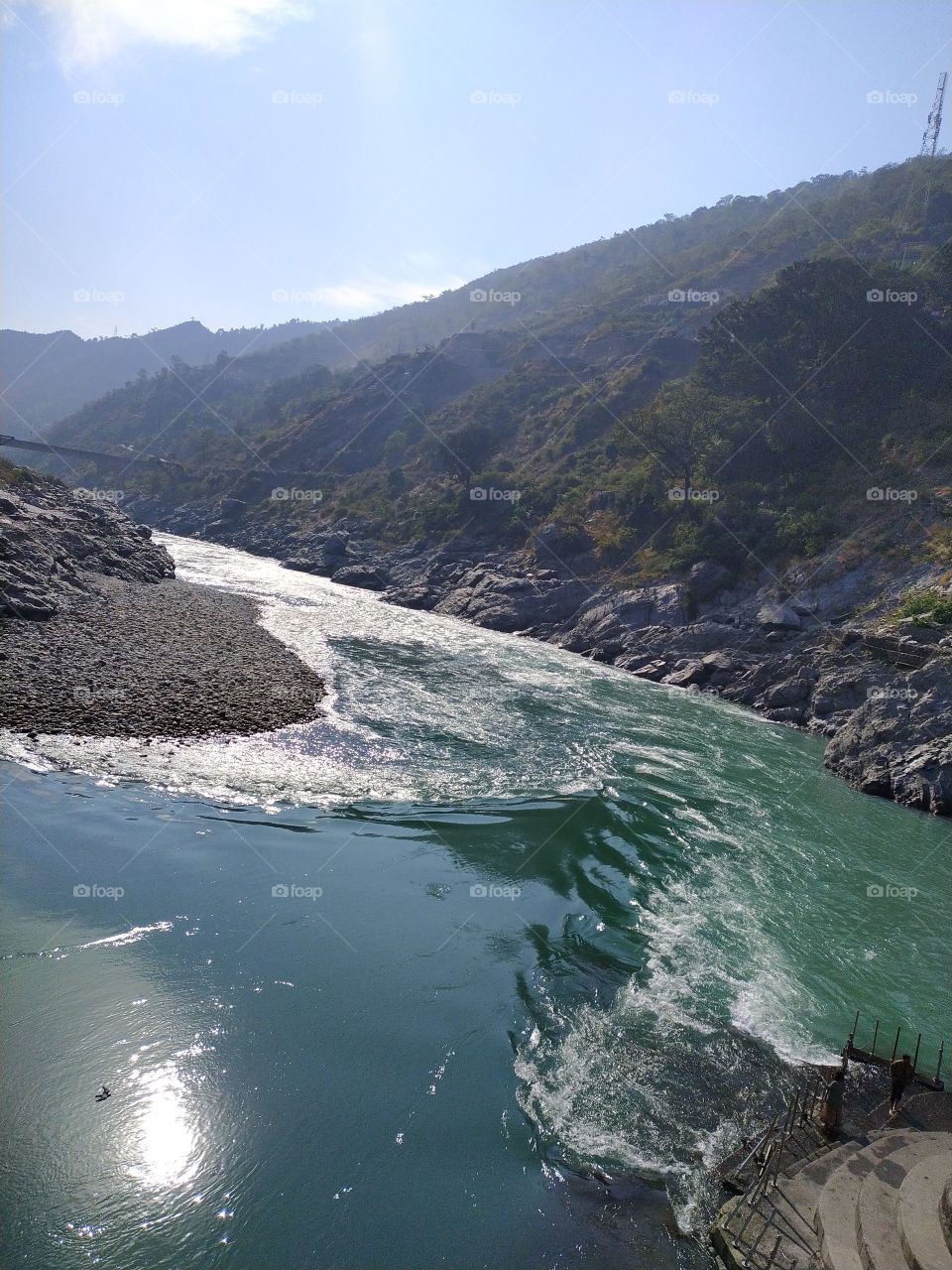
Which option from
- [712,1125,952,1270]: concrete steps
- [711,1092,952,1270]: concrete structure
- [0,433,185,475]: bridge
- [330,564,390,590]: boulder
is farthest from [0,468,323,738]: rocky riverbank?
[0,433,185,475]: bridge

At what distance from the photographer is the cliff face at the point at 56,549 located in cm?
2958

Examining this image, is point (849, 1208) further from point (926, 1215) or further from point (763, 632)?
point (763, 632)

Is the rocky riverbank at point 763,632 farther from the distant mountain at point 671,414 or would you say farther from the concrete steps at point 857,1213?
the concrete steps at point 857,1213

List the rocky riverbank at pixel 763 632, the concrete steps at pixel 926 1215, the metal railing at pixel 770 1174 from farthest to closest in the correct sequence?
1. the rocky riverbank at pixel 763 632
2. the metal railing at pixel 770 1174
3. the concrete steps at pixel 926 1215

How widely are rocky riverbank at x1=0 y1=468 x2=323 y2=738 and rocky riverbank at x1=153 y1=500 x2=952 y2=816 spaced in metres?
19.4

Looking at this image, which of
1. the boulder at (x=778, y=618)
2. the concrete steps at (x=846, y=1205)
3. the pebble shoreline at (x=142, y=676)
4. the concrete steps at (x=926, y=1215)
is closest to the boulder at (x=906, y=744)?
the boulder at (x=778, y=618)

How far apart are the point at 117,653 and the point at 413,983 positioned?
1841cm

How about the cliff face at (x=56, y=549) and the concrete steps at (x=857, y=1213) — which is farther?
the cliff face at (x=56, y=549)

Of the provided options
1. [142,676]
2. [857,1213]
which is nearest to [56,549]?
[142,676]

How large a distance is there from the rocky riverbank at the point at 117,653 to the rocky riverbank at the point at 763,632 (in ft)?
63.7

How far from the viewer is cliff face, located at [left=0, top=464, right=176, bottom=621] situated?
29.6 m

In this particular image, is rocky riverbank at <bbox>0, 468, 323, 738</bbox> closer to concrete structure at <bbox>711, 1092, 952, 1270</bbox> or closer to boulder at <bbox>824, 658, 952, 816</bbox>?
concrete structure at <bbox>711, 1092, 952, 1270</bbox>

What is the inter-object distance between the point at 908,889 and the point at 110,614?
3074 cm

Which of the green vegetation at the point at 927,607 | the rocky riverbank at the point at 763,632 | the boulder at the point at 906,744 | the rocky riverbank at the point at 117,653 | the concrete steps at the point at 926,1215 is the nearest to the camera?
the concrete steps at the point at 926,1215
